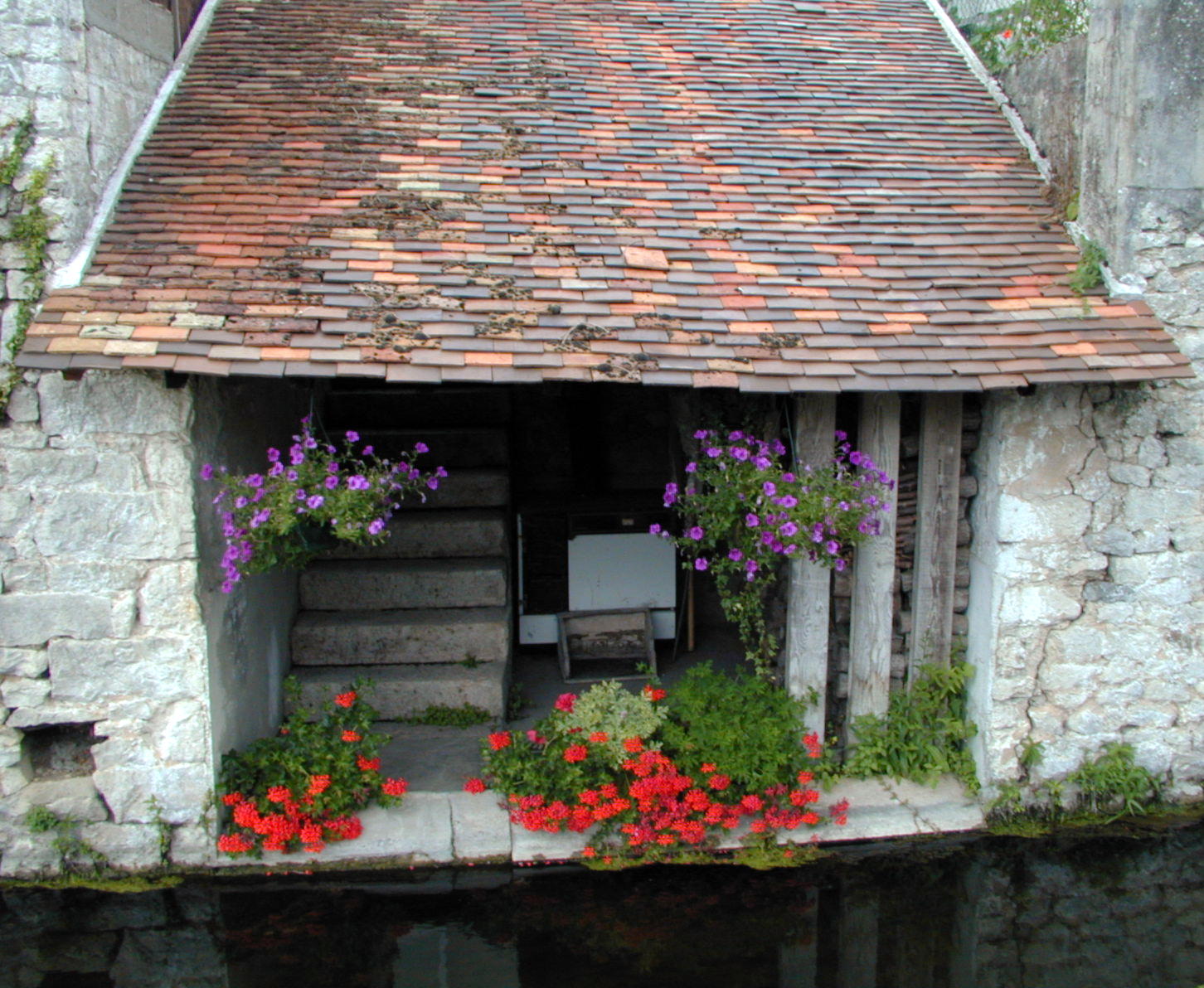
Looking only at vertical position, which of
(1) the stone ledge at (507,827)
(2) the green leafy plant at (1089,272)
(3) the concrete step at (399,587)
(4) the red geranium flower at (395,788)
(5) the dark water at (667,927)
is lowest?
(5) the dark water at (667,927)

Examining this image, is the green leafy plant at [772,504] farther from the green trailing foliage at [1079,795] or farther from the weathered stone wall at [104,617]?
the weathered stone wall at [104,617]

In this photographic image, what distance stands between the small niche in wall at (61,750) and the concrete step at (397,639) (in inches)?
60.9

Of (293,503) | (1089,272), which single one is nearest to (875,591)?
(1089,272)

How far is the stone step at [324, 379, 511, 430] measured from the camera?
7.46m

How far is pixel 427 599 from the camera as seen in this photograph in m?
6.43

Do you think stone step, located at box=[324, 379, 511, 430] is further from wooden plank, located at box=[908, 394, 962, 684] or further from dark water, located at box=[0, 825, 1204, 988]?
dark water, located at box=[0, 825, 1204, 988]

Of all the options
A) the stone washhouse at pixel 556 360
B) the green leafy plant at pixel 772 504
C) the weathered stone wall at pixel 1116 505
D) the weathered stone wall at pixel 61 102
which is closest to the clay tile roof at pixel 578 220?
the stone washhouse at pixel 556 360

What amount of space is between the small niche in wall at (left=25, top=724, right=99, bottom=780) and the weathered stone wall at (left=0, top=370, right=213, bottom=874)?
0.01m

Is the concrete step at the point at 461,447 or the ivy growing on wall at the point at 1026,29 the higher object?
the ivy growing on wall at the point at 1026,29

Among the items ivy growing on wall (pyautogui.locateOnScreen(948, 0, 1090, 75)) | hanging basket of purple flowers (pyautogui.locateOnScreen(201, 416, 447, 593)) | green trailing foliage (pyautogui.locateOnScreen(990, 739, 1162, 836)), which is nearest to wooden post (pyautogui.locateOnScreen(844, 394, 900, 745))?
green trailing foliage (pyautogui.locateOnScreen(990, 739, 1162, 836))

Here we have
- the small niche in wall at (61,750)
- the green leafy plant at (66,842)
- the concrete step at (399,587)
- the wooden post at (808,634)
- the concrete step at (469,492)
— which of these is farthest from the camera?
the concrete step at (469,492)

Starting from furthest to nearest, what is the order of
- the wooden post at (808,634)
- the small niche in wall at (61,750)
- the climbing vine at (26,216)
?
1. the wooden post at (808,634)
2. the small niche in wall at (61,750)
3. the climbing vine at (26,216)

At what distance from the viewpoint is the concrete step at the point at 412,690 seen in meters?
5.87

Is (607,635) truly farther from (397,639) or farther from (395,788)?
(395,788)
